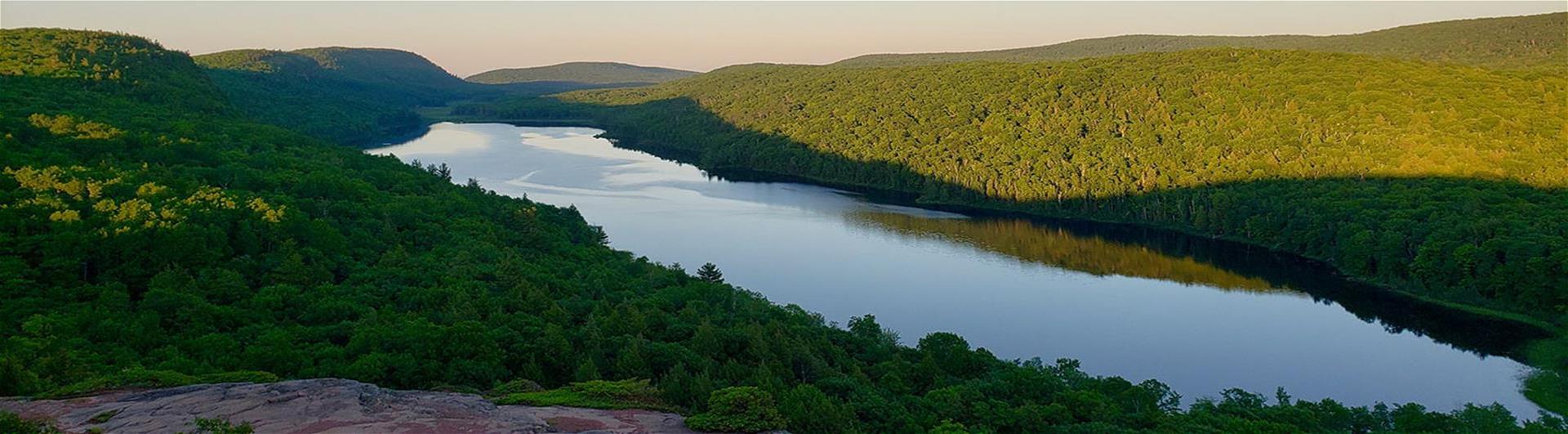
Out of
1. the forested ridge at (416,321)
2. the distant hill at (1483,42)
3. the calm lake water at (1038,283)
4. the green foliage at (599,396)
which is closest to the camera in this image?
the green foliage at (599,396)

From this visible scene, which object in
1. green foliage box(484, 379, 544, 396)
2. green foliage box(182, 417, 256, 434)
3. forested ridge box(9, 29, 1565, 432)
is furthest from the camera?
forested ridge box(9, 29, 1565, 432)

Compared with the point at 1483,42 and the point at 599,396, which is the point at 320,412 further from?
the point at 1483,42

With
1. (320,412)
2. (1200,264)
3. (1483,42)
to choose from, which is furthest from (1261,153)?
(1483,42)

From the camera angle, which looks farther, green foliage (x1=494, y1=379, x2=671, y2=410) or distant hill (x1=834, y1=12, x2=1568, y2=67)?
distant hill (x1=834, y1=12, x2=1568, y2=67)

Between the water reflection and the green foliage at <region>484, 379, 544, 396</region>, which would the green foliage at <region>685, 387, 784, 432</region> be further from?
the water reflection

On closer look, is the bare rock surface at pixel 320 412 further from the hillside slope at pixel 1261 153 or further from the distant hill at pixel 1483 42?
the distant hill at pixel 1483 42

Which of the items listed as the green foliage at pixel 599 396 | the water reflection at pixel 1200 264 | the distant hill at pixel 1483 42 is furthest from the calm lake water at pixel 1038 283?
the distant hill at pixel 1483 42

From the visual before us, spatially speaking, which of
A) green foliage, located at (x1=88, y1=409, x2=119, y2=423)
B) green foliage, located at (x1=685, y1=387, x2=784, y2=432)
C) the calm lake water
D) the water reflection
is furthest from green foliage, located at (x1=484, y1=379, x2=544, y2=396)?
the water reflection
